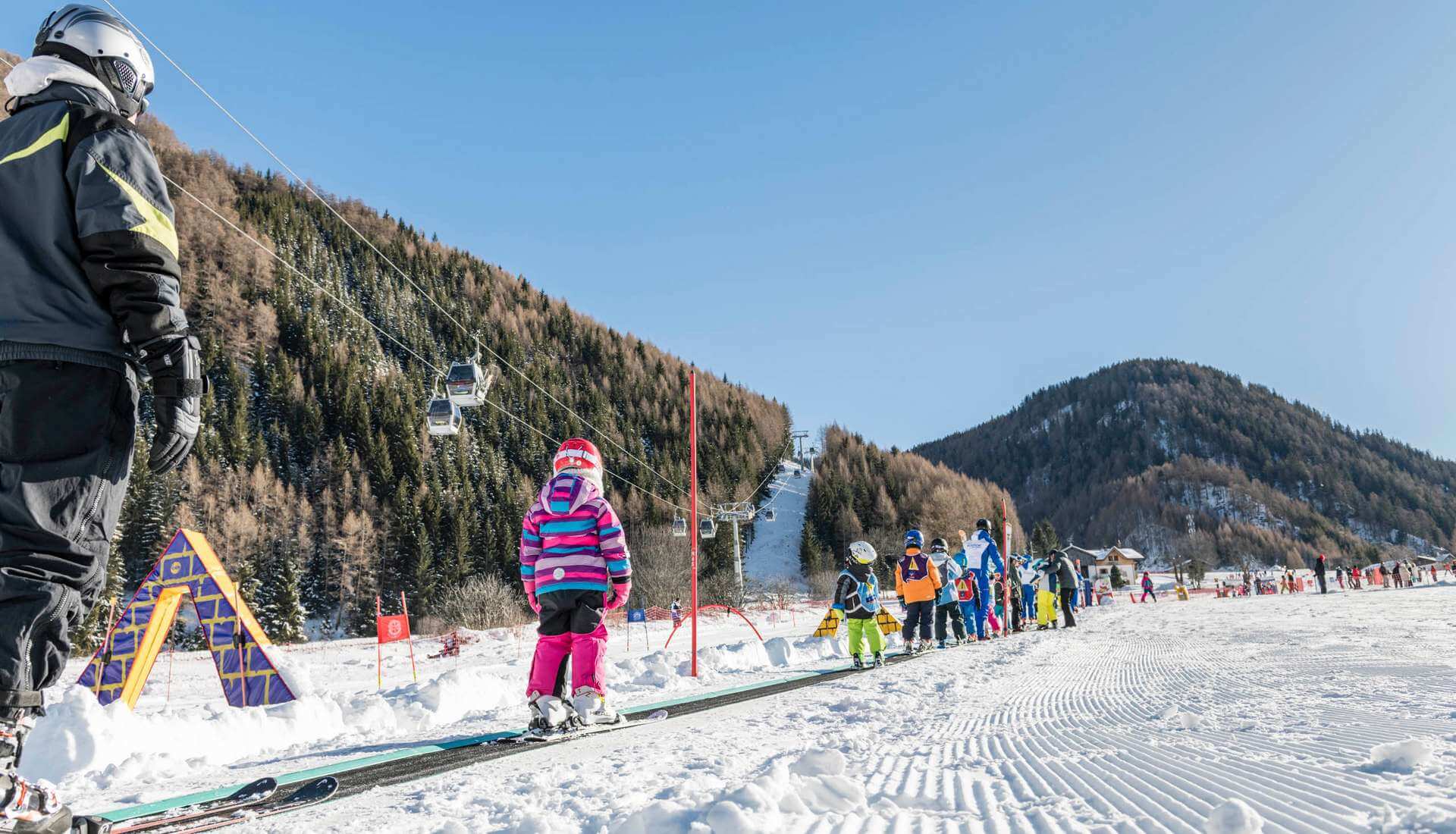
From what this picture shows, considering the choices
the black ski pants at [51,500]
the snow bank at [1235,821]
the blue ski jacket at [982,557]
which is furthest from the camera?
the blue ski jacket at [982,557]

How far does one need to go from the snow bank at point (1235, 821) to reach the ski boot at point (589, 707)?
10.9 feet

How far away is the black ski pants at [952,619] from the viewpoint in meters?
12.5

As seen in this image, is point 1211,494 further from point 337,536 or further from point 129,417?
point 129,417

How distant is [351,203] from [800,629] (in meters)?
115

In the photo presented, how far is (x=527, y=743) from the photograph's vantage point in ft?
13.1

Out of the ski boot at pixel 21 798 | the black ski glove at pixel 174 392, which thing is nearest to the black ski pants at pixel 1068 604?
the black ski glove at pixel 174 392

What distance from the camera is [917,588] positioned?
1063 centimetres

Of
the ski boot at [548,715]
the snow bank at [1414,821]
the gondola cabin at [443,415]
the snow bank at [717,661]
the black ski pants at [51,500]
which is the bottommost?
the snow bank at [717,661]

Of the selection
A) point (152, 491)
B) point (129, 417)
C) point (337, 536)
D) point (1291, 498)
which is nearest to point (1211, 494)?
point (1291, 498)

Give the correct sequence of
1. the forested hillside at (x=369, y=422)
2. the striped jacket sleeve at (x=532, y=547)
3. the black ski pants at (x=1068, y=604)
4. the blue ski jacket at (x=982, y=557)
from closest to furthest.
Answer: the striped jacket sleeve at (x=532, y=547) → the blue ski jacket at (x=982, y=557) → the black ski pants at (x=1068, y=604) → the forested hillside at (x=369, y=422)

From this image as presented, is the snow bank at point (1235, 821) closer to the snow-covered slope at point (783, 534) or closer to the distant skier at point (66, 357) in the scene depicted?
the distant skier at point (66, 357)

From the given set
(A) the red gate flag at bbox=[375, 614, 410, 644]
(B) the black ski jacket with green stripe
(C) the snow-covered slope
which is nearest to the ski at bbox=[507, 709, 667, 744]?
(B) the black ski jacket with green stripe

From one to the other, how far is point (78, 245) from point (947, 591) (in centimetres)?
1222

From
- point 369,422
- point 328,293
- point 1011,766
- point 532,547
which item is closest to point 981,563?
point 532,547
